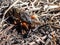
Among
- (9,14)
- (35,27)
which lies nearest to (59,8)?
(35,27)

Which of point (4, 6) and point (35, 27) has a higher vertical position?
point (4, 6)

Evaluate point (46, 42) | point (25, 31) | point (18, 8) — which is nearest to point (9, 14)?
point (18, 8)

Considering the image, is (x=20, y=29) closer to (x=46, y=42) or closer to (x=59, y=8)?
(x=46, y=42)

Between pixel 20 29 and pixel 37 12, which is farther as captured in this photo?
pixel 37 12

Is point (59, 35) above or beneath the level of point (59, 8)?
beneath

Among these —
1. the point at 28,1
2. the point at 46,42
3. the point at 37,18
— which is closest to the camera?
the point at 46,42

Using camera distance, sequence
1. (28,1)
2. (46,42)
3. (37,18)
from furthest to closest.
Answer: (28,1), (37,18), (46,42)

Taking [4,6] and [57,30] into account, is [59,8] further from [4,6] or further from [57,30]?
[4,6]

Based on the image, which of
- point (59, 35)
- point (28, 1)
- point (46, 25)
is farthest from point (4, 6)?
point (59, 35)
